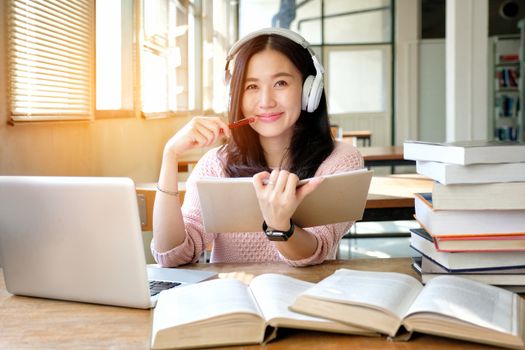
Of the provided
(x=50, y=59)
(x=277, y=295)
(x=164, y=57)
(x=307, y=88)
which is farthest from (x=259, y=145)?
(x=164, y=57)

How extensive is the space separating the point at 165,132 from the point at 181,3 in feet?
4.38

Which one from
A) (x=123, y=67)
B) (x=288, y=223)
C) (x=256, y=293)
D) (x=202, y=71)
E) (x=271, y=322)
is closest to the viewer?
(x=271, y=322)

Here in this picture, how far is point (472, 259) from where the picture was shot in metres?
1.15

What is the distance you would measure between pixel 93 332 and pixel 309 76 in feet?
3.21

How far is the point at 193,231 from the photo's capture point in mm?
1659

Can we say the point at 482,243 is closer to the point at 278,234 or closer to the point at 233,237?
the point at 278,234

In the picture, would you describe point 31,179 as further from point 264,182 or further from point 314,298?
point 314,298

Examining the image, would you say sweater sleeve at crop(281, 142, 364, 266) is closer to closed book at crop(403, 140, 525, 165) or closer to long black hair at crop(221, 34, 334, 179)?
long black hair at crop(221, 34, 334, 179)

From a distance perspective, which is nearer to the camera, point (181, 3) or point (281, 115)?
point (281, 115)

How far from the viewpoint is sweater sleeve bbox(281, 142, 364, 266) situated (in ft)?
4.82

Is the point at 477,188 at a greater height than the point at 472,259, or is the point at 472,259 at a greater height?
the point at 477,188

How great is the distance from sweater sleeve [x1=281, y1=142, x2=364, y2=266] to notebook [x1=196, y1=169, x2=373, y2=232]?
0.42 feet

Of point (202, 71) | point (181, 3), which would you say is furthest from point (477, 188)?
point (202, 71)

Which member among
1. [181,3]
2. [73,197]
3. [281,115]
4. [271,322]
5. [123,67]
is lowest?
[271,322]
